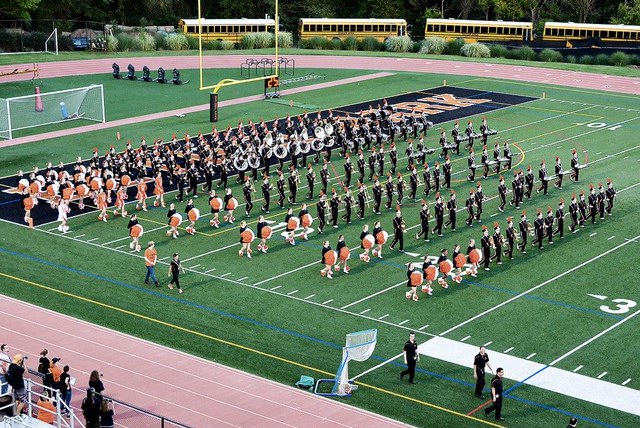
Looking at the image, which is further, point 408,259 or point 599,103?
point 599,103

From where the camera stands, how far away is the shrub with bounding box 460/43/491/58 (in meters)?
65.7

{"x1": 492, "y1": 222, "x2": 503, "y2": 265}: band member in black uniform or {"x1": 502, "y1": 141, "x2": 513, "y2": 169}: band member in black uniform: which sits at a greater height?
{"x1": 502, "y1": 141, "x2": 513, "y2": 169}: band member in black uniform

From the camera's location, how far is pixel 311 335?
2431 cm

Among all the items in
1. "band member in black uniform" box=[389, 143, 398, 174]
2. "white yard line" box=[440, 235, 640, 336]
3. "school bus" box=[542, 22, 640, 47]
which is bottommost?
"white yard line" box=[440, 235, 640, 336]

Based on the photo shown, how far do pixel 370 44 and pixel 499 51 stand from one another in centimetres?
837


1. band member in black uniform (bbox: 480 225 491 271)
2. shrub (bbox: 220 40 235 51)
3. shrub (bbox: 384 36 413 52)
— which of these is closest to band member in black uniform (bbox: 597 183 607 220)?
band member in black uniform (bbox: 480 225 491 271)

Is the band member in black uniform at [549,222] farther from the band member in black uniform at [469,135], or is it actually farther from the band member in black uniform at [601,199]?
the band member in black uniform at [469,135]

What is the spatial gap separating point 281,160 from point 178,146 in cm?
371

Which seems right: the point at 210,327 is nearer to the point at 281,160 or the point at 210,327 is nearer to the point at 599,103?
the point at 281,160

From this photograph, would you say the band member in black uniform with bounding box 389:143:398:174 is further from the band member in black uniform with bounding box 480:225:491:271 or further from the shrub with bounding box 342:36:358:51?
the shrub with bounding box 342:36:358:51

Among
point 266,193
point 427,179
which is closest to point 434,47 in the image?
point 427,179

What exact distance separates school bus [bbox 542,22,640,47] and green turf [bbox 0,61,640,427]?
32.6m

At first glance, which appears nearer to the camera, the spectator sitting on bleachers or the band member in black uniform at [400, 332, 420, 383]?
the spectator sitting on bleachers

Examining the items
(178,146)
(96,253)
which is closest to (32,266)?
(96,253)
